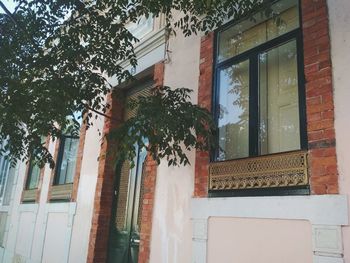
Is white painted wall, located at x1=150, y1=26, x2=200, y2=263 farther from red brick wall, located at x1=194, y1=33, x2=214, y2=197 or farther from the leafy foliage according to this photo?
the leafy foliage

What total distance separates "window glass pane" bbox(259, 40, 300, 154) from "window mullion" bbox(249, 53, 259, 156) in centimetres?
5

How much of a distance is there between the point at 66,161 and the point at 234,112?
5597 mm

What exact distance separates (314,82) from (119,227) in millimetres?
4323

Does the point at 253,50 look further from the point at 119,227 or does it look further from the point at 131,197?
the point at 119,227

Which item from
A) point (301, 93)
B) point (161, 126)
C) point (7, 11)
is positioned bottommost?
point (161, 126)

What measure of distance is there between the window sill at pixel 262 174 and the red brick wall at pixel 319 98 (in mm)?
134

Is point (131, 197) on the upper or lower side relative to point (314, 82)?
lower

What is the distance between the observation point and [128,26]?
7848 mm

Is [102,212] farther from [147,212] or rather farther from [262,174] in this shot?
[262,174]

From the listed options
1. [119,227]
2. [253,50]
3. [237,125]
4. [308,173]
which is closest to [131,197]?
[119,227]

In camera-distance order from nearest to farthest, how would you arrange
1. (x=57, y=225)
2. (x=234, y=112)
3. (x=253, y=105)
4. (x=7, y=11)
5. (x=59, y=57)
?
(x=253, y=105) → (x=234, y=112) → (x=59, y=57) → (x=7, y=11) → (x=57, y=225)

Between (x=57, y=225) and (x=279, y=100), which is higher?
(x=279, y=100)

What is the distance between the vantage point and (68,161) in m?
9.22

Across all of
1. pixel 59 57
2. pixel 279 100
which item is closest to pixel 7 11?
pixel 59 57
